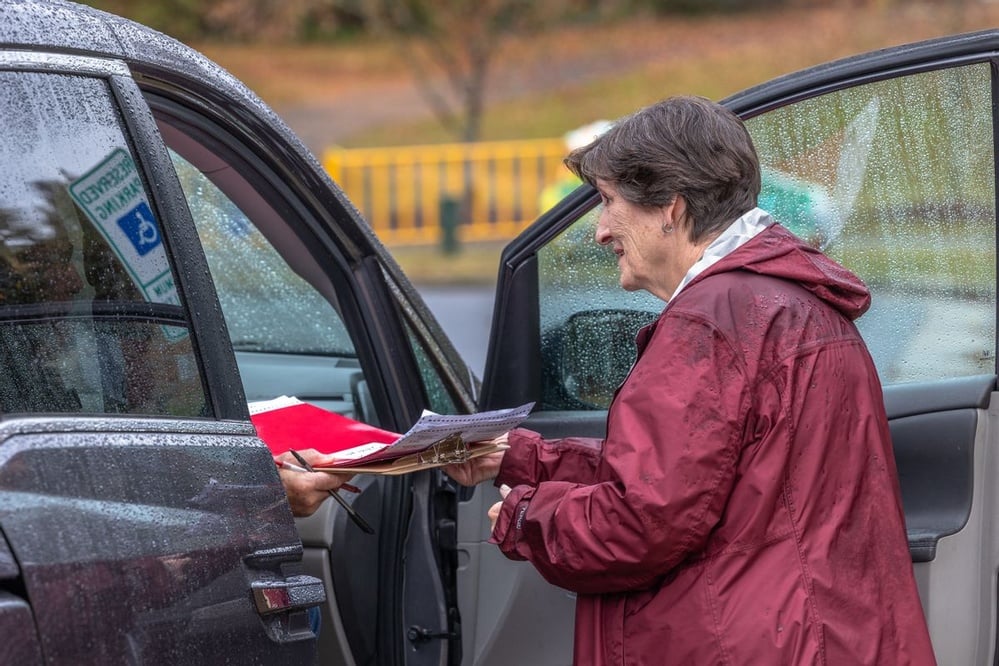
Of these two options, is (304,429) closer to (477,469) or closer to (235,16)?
(477,469)

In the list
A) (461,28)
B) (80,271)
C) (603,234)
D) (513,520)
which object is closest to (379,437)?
(513,520)

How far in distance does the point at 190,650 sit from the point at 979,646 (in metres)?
1.51

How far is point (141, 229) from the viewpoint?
214 cm

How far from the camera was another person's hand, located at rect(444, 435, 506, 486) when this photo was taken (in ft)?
8.57

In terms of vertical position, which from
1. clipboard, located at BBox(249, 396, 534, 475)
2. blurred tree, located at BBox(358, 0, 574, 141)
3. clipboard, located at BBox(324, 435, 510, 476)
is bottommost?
clipboard, located at BBox(324, 435, 510, 476)

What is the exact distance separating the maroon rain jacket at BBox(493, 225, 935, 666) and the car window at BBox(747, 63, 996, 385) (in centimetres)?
61

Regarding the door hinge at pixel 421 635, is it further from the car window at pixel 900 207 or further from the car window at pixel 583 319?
the car window at pixel 900 207

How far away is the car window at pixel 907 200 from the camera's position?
266 cm

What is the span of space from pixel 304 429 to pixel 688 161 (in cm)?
88

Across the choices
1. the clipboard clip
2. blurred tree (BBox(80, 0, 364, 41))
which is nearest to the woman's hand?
the clipboard clip

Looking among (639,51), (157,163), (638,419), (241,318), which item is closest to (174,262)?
(157,163)

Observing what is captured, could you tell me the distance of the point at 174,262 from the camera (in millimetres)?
2160

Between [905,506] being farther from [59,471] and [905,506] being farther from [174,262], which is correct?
[59,471]

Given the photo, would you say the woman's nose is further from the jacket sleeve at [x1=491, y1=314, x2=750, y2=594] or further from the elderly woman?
the jacket sleeve at [x1=491, y1=314, x2=750, y2=594]
